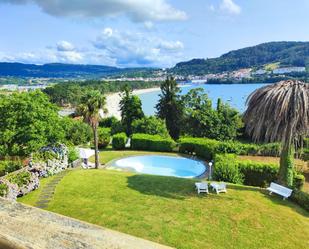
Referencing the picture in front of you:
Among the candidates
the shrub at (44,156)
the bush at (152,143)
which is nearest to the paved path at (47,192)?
the shrub at (44,156)

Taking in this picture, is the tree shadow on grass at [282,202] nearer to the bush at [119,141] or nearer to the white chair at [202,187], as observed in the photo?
the white chair at [202,187]

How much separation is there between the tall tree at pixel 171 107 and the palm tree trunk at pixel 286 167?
28.8 meters

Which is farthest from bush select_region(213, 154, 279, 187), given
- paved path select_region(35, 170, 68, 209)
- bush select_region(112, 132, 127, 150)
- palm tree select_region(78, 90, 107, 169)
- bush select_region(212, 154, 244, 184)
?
bush select_region(112, 132, 127, 150)

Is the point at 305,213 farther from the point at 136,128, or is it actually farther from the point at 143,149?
the point at 136,128

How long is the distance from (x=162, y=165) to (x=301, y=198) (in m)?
18.7

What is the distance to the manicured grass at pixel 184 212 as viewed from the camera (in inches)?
512

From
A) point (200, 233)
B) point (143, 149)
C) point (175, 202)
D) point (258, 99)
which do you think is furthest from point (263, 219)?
point (143, 149)

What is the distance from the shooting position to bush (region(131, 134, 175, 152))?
37281 mm

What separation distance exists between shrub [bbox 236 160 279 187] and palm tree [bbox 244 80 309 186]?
192 inches

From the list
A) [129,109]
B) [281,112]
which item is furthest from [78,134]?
[281,112]

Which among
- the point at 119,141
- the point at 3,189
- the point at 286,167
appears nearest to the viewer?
the point at 3,189

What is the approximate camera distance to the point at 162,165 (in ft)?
111

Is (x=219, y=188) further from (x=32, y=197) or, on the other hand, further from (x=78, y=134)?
(x=78, y=134)

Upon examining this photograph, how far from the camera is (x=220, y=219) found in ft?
47.7
